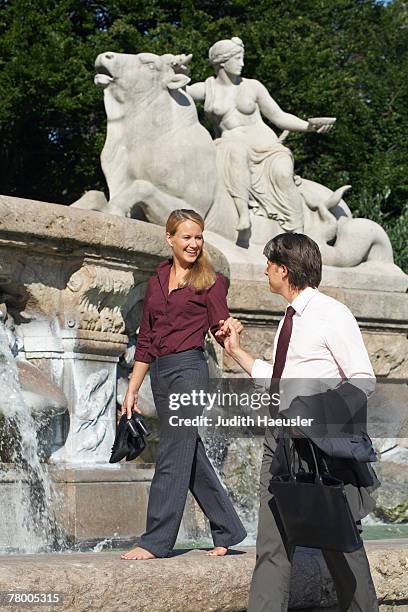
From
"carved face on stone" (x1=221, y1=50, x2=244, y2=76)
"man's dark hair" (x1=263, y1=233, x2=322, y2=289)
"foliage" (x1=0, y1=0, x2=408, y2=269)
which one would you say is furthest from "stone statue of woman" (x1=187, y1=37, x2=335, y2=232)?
"foliage" (x1=0, y1=0, x2=408, y2=269)

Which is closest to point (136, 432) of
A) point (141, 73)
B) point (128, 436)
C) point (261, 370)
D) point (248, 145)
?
point (128, 436)

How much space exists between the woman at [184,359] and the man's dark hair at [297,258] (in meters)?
0.53

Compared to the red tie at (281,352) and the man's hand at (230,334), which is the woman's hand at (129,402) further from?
the red tie at (281,352)

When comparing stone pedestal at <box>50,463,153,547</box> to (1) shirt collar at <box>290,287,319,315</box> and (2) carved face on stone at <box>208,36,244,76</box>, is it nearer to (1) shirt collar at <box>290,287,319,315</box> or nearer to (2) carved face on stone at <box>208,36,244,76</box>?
(1) shirt collar at <box>290,287,319,315</box>

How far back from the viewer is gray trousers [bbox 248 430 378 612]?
4.11 meters

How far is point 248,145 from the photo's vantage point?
1085cm

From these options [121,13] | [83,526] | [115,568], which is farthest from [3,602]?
[121,13]

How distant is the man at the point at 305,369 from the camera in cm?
409

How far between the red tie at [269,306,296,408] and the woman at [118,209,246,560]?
556mm

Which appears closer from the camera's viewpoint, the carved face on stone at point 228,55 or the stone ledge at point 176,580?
the stone ledge at point 176,580

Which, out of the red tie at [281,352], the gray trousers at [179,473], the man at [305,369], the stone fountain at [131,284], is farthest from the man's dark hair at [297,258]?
the stone fountain at [131,284]

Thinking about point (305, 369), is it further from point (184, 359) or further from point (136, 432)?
point (136, 432)

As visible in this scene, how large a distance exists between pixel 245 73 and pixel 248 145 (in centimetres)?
1235

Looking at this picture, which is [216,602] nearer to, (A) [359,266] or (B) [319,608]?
(B) [319,608]
